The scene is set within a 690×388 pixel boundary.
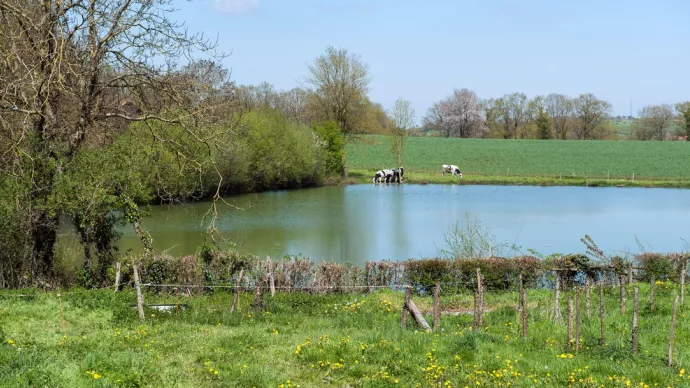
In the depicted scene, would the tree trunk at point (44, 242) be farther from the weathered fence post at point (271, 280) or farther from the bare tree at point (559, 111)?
the bare tree at point (559, 111)

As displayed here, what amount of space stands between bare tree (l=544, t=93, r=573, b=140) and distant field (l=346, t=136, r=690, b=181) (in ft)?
38.2

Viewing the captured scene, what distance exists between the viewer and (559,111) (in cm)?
9544

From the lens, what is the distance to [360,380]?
7.46 meters

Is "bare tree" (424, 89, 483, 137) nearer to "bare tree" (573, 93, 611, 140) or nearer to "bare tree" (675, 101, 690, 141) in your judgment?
"bare tree" (573, 93, 611, 140)

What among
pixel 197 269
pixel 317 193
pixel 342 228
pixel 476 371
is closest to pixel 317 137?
pixel 317 193

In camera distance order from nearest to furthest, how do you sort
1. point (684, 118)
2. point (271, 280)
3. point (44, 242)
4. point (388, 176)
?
point (271, 280)
point (44, 242)
point (388, 176)
point (684, 118)

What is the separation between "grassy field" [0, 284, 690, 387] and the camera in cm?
733

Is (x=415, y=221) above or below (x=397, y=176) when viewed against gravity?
below

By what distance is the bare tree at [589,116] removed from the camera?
300 feet

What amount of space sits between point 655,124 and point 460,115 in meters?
28.5

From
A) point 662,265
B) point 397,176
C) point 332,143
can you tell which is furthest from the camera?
point 397,176

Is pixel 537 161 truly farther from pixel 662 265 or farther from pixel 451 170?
pixel 662 265

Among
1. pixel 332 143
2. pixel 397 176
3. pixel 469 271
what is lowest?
pixel 469 271

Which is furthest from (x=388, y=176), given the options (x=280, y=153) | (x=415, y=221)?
(x=415, y=221)
